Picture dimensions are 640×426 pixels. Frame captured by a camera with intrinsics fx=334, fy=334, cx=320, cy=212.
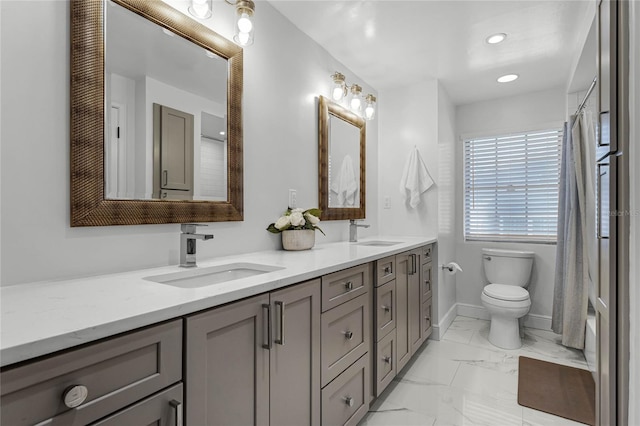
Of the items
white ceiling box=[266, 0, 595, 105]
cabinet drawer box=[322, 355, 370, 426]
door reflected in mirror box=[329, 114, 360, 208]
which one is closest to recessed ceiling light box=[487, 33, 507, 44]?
white ceiling box=[266, 0, 595, 105]

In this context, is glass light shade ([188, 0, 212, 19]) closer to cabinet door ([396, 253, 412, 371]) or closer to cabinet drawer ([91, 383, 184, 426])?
cabinet drawer ([91, 383, 184, 426])

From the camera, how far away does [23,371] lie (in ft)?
1.88

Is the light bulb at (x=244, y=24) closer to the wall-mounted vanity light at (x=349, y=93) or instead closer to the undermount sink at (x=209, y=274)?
the wall-mounted vanity light at (x=349, y=93)

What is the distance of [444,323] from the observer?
124 inches

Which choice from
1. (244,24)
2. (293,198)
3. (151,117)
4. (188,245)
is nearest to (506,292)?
(293,198)

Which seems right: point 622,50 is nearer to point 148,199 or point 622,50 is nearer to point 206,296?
point 206,296

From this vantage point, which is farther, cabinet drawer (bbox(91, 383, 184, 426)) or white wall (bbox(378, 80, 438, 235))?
white wall (bbox(378, 80, 438, 235))

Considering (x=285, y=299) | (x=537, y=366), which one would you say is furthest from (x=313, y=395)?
(x=537, y=366)

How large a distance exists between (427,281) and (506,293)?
679mm

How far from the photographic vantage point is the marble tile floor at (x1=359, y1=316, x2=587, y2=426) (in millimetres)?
1851

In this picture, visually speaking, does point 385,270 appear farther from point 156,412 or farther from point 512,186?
point 512,186

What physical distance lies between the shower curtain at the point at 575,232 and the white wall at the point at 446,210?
90cm

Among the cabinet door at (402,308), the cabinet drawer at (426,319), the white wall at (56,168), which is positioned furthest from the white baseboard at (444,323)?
the white wall at (56,168)

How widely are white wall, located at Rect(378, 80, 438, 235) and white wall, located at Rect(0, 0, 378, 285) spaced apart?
5.48ft
